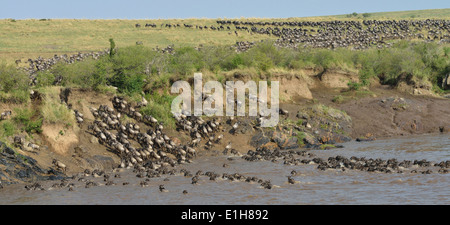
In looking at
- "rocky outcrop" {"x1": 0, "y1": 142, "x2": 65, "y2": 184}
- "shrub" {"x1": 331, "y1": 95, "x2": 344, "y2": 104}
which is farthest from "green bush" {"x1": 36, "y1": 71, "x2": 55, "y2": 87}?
"shrub" {"x1": 331, "y1": 95, "x2": 344, "y2": 104}

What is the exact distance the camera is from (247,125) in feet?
98.1

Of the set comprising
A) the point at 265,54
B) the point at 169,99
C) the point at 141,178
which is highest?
the point at 265,54

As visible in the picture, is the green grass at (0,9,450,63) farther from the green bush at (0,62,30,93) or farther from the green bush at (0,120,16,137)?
the green bush at (0,120,16,137)

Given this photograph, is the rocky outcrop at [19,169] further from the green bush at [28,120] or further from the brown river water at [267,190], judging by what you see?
the green bush at [28,120]

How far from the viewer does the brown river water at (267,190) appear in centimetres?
1603

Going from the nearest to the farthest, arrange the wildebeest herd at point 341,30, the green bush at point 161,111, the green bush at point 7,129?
the green bush at point 7,129 → the green bush at point 161,111 → the wildebeest herd at point 341,30

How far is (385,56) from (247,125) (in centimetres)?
2217

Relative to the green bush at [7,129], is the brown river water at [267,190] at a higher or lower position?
lower

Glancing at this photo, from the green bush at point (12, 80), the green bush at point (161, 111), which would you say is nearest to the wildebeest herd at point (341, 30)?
the green bush at point (161, 111)

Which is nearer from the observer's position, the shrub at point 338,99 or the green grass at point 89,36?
the shrub at point 338,99

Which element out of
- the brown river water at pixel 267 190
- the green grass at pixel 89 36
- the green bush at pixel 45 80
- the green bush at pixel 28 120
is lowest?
the brown river water at pixel 267 190

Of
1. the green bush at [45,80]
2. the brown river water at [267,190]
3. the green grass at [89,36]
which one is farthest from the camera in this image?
the green grass at [89,36]

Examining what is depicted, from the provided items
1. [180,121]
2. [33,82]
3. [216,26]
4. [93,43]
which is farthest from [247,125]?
[216,26]
